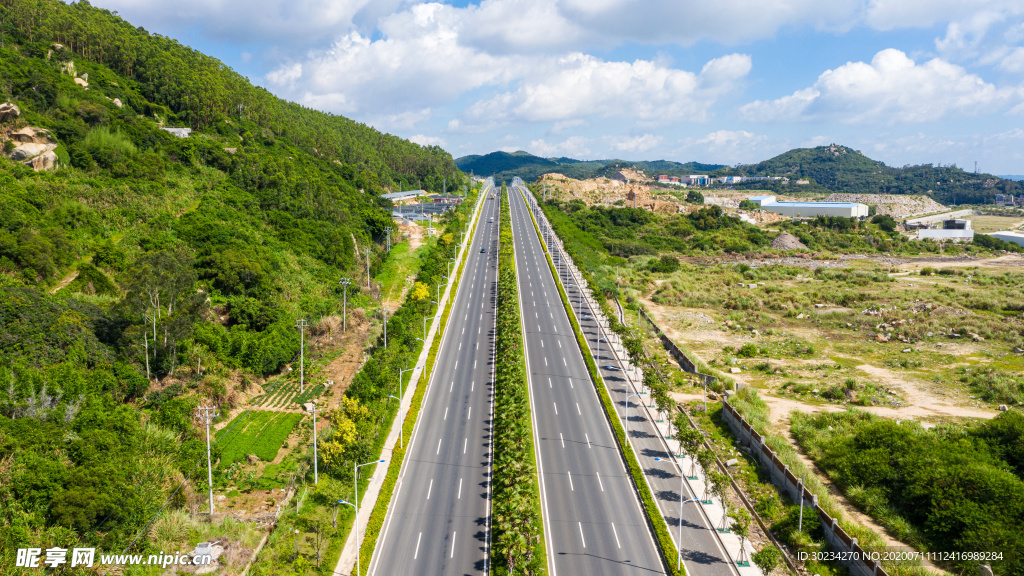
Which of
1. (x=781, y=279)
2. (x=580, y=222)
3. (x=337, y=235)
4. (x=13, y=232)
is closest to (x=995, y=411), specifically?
(x=781, y=279)

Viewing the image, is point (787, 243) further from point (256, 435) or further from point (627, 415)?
point (256, 435)

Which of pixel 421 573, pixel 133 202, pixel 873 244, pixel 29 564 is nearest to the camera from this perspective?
pixel 29 564

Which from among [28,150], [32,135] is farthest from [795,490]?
[32,135]

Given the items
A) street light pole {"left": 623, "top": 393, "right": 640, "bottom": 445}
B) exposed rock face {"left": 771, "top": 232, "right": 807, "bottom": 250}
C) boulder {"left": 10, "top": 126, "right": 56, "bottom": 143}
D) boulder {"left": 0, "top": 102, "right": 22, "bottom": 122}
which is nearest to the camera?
street light pole {"left": 623, "top": 393, "right": 640, "bottom": 445}

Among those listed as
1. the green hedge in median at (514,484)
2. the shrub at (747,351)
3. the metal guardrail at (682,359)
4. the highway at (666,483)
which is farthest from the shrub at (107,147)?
the shrub at (747,351)

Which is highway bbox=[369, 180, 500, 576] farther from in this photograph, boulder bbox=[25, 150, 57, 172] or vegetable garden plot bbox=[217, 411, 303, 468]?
boulder bbox=[25, 150, 57, 172]

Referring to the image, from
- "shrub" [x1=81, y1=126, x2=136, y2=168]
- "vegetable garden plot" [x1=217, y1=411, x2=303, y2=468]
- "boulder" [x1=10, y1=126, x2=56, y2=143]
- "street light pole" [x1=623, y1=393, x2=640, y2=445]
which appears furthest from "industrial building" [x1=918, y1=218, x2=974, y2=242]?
"boulder" [x1=10, y1=126, x2=56, y2=143]

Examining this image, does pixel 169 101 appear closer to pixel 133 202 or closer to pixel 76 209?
pixel 133 202
